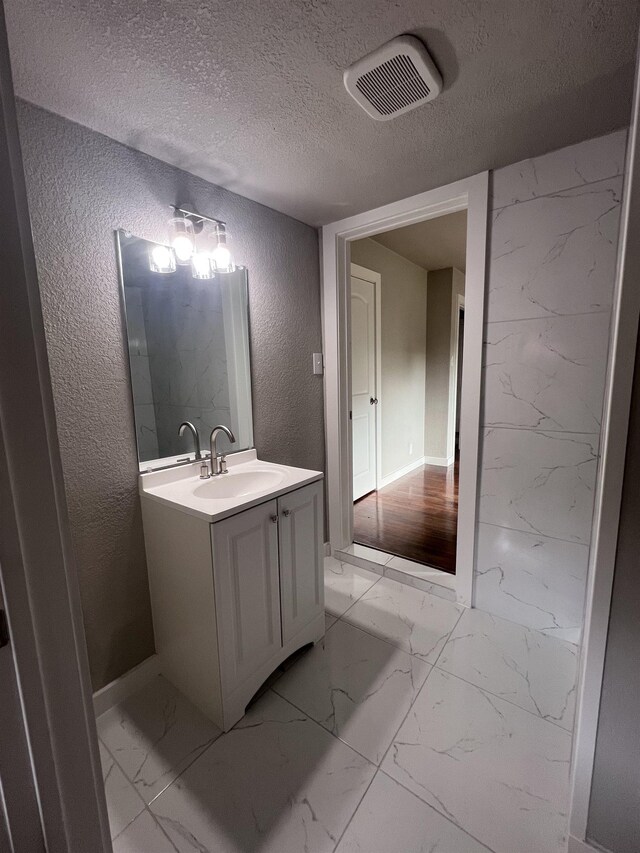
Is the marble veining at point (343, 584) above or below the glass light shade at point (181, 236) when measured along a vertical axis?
below

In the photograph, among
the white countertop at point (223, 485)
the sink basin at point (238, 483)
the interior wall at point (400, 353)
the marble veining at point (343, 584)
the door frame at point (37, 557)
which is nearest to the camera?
the door frame at point (37, 557)

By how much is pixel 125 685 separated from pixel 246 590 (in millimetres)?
717

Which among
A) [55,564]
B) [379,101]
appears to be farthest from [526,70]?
[55,564]

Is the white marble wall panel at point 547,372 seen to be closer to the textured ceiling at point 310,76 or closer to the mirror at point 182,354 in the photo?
the textured ceiling at point 310,76

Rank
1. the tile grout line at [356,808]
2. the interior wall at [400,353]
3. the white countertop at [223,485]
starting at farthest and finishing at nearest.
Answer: the interior wall at [400,353] < the white countertop at [223,485] < the tile grout line at [356,808]

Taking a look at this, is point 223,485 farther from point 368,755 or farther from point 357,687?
point 368,755

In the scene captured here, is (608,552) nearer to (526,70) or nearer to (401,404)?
(526,70)

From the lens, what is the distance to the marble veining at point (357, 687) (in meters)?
1.33

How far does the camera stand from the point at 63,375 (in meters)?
1.27

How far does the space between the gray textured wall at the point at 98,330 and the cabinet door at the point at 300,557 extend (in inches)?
24.1

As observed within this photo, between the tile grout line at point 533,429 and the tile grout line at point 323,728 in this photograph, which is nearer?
the tile grout line at point 323,728

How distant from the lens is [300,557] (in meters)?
1.59

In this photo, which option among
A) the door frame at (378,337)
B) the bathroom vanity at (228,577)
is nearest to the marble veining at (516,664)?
the bathroom vanity at (228,577)

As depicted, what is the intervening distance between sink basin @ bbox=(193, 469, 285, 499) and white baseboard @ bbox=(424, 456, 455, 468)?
330 cm
